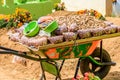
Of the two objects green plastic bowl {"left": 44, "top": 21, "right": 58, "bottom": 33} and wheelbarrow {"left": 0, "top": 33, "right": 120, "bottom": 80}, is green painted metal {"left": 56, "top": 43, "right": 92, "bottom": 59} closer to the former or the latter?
wheelbarrow {"left": 0, "top": 33, "right": 120, "bottom": 80}

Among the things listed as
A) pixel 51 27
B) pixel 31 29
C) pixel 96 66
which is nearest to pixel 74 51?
pixel 51 27

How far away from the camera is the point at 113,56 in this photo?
9.81m

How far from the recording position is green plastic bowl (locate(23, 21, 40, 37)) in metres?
6.22

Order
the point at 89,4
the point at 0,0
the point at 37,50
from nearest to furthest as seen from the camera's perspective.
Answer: the point at 37,50
the point at 89,4
the point at 0,0

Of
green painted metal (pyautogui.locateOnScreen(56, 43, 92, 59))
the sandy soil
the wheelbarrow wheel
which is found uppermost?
green painted metal (pyautogui.locateOnScreen(56, 43, 92, 59))

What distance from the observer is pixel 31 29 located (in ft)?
20.7

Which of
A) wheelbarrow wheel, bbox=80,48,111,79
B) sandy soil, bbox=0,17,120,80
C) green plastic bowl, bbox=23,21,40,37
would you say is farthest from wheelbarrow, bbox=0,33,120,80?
sandy soil, bbox=0,17,120,80

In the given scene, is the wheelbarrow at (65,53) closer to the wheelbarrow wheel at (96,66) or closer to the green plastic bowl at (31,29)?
the wheelbarrow wheel at (96,66)

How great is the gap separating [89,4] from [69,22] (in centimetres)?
769

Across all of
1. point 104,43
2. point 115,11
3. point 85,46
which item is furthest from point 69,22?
point 115,11

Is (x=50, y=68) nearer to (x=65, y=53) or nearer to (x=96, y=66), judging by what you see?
(x=65, y=53)

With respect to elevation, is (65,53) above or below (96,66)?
above

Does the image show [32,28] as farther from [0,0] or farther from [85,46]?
[0,0]

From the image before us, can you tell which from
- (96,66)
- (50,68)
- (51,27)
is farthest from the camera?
(96,66)
